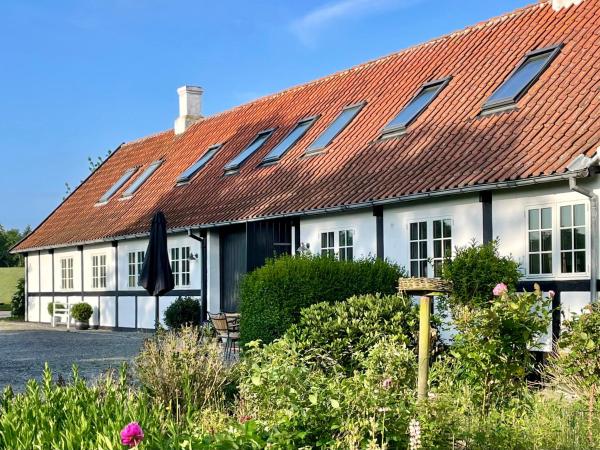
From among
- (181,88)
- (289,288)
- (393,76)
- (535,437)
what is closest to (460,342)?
(535,437)

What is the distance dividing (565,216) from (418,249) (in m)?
3.07

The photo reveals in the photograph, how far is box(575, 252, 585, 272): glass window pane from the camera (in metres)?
11.9

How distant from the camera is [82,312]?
2711 centimetres

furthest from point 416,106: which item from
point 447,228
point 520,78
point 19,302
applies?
point 19,302

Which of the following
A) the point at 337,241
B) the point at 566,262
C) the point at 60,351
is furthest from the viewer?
the point at 60,351

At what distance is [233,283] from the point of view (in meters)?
20.5

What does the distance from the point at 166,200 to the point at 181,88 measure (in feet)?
23.5

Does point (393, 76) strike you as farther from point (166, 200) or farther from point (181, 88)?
point (181, 88)

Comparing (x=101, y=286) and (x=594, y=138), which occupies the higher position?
(x=594, y=138)

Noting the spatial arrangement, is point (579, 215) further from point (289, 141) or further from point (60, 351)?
point (60, 351)

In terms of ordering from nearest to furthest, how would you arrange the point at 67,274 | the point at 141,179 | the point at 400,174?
1. the point at 400,174
2. the point at 141,179
3. the point at 67,274

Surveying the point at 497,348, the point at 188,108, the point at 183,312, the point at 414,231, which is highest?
the point at 188,108

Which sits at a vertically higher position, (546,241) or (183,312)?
(546,241)

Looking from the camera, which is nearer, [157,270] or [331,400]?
[331,400]
